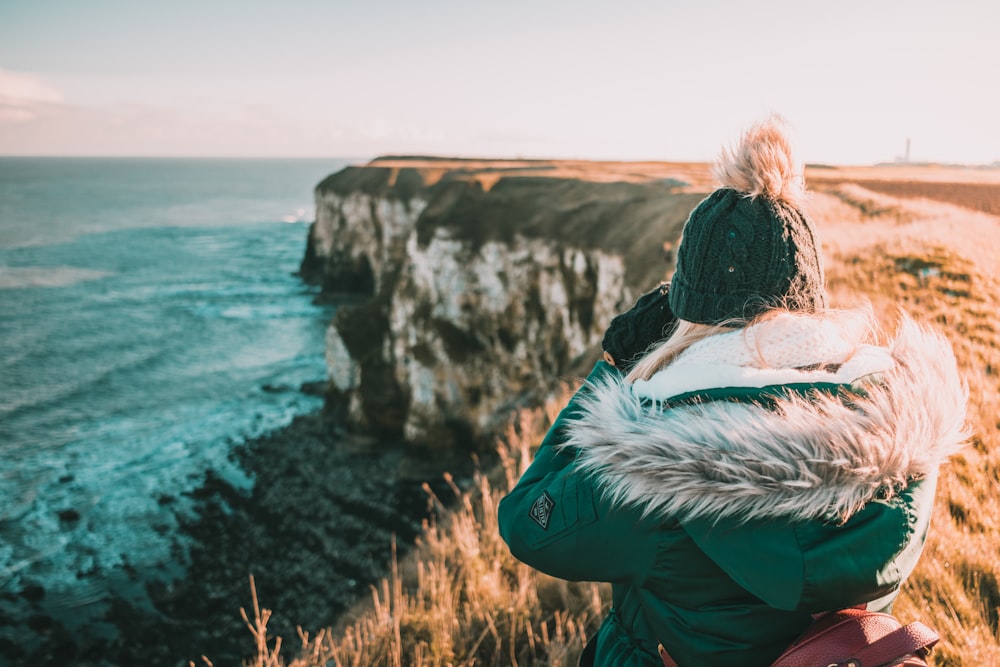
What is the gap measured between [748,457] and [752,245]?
72 cm

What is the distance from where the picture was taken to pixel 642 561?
1820mm

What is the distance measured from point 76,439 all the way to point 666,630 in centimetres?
3128

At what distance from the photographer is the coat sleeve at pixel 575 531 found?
181 cm

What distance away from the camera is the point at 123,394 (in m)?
31.7

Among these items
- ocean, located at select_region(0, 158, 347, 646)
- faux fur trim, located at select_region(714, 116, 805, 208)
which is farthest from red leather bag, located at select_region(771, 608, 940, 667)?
ocean, located at select_region(0, 158, 347, 646)

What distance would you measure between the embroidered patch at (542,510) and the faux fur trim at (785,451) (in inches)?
8.9

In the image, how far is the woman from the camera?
5.34ft

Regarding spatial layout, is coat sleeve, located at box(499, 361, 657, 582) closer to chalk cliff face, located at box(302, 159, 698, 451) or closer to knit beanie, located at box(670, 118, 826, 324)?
knit beanie, located at box(670, 118, 826, 324)

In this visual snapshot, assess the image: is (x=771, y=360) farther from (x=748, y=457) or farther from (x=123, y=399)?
(x=123, y=399)

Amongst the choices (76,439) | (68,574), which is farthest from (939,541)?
(76,439)

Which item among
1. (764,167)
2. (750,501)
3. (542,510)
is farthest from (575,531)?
(764,167)

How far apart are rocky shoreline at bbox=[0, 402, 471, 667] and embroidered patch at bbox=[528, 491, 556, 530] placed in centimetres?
1507

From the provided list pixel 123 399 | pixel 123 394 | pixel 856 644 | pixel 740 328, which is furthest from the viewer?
pixel 123 394

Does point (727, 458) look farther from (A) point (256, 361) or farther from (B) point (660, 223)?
(A) point (256, 361)
